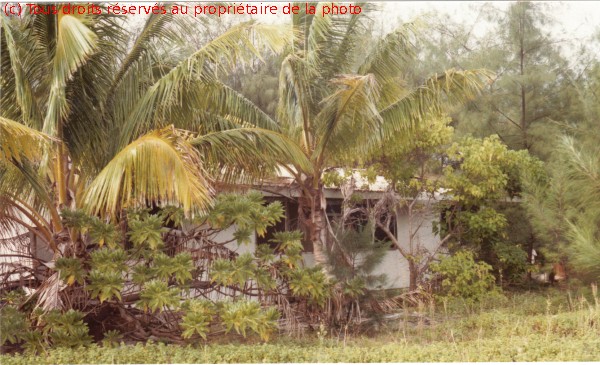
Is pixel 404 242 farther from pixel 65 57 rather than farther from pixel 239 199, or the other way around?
pixel 65 57

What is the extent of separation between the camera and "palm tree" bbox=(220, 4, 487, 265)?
9969mm

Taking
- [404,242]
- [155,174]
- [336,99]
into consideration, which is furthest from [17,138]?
[404,242]

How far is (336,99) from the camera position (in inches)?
384

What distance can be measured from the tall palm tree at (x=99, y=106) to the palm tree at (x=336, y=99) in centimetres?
103

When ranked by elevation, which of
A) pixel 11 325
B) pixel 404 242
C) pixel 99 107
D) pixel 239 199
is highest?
pixel 99 107

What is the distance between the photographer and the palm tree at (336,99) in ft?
32.7

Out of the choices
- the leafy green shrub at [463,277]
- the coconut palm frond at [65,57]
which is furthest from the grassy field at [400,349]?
the coconut palm frond at [65,57]

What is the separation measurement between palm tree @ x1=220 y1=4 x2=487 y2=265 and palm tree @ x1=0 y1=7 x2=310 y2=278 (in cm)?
107

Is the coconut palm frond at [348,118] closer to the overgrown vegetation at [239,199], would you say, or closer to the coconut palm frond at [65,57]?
the overgrown vegetation at [239,199]

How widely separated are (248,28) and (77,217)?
3.12m

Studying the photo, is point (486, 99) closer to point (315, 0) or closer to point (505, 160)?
point (505, 160)

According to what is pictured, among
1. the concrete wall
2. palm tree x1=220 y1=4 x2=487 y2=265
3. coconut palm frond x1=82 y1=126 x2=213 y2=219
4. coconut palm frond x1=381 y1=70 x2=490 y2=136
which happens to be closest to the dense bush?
coconut palm frond x1=82 y1=126 x2=213 y2=219

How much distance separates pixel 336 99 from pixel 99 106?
3.37 metres

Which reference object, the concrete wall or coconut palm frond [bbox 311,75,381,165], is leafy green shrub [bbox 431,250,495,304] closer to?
the concrete wall
